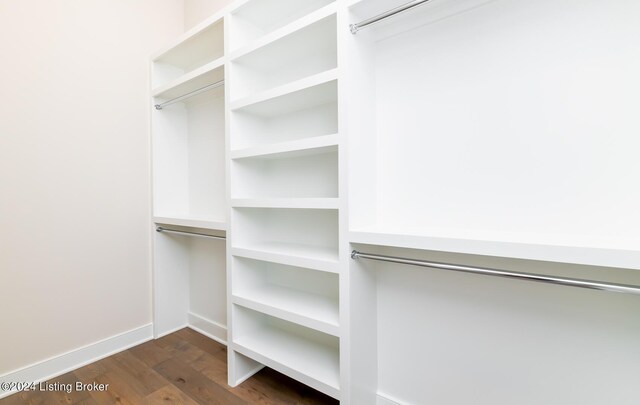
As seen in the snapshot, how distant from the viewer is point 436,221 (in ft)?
4.13

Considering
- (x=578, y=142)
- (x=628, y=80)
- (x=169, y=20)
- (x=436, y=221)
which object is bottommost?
(x=436, y=221)

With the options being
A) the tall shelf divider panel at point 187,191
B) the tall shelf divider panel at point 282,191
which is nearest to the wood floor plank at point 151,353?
the tall shelf divider panel at point 187,191

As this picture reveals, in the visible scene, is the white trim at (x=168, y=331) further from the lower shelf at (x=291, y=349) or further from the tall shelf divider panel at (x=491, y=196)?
the tall shelf divider panel at (x=491, y=196)

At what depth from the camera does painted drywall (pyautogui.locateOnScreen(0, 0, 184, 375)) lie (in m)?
1.61

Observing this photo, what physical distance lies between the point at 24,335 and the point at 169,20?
7.94 ft

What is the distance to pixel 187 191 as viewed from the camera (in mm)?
2389

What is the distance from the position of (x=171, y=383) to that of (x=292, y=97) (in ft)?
5.90

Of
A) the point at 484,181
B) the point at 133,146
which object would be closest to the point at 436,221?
the point at 484,181

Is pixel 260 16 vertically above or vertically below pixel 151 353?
above

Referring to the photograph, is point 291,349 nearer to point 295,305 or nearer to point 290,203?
point 295,305

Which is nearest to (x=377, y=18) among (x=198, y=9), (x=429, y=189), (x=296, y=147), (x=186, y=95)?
(x=296, y=147)

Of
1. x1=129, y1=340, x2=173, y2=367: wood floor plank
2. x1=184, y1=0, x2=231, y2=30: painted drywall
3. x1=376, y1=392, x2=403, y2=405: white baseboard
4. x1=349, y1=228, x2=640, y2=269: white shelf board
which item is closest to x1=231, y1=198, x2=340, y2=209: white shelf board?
x1=349, y1=228, x2=640, y2=269: white shelf board

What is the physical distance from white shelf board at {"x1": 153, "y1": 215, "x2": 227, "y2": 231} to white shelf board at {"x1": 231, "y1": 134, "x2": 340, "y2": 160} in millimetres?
428

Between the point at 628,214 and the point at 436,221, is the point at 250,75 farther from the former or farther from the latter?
the point at 628,214
